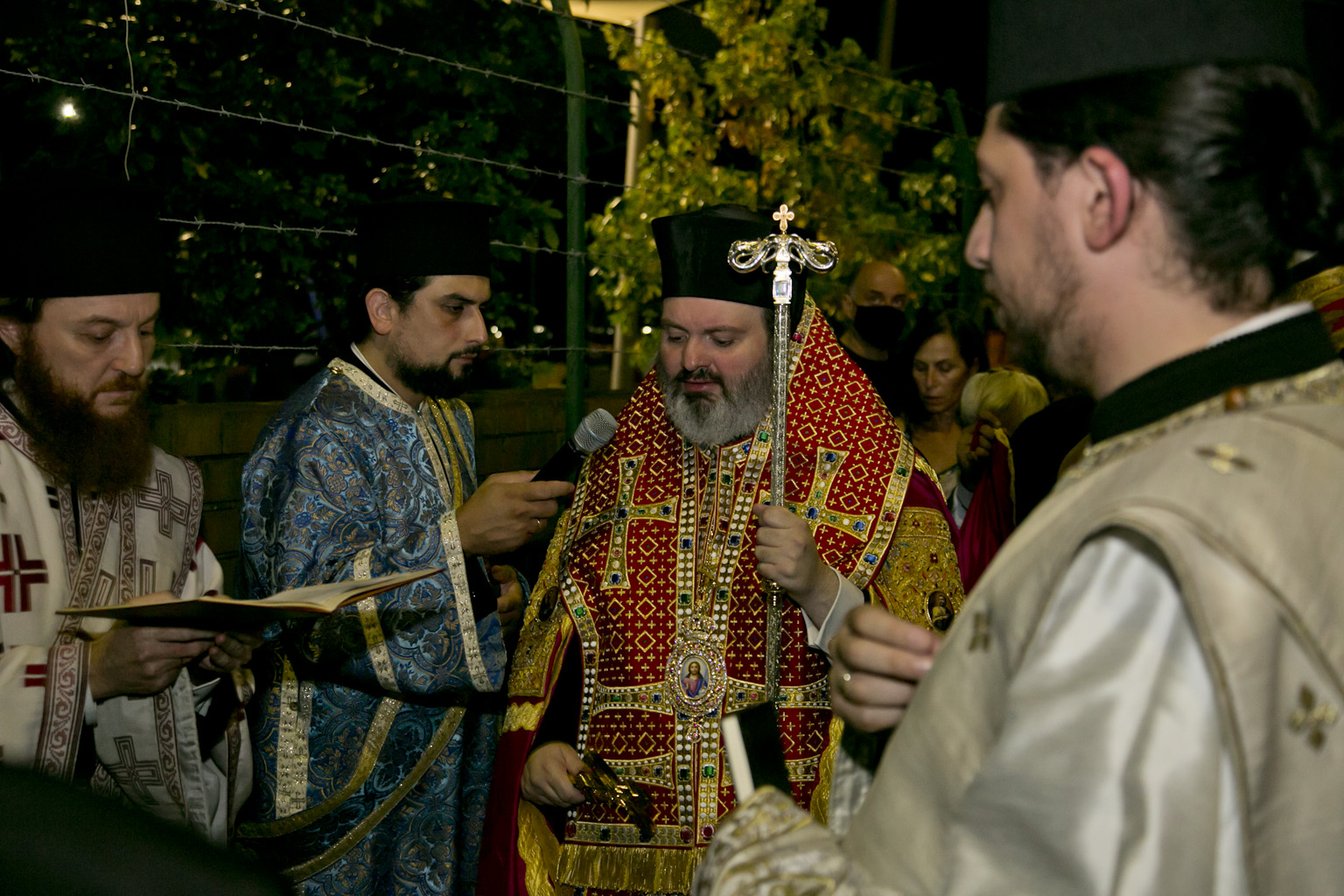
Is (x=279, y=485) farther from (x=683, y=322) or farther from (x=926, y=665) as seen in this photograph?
(x=926, y=665)

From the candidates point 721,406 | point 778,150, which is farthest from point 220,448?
Result: point 778,150

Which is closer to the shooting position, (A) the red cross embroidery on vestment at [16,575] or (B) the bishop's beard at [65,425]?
(A) the red cross embroidery on vestment at [16,575]

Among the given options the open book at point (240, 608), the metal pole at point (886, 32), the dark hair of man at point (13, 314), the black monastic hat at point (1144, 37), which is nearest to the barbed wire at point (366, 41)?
the dark hair of man at point (13, 314)

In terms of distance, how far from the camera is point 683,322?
276 centimetres

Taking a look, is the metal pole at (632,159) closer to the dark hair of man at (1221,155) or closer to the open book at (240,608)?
the open book at (240,608)

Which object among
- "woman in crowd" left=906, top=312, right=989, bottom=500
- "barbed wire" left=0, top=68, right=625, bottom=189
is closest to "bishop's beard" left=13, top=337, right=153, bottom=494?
"barbed wire" left=0, top=68, right=625, bottom=189

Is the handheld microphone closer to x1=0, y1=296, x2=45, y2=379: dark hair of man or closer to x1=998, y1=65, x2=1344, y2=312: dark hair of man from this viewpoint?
x1=0, y1=296, x2=45, y2=379: dark hair of man

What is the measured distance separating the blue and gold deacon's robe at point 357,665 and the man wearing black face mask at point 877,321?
2657 mm

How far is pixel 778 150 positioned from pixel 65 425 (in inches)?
180

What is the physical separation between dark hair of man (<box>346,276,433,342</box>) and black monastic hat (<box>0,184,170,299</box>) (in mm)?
724

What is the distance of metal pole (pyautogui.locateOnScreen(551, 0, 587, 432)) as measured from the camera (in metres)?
4.17

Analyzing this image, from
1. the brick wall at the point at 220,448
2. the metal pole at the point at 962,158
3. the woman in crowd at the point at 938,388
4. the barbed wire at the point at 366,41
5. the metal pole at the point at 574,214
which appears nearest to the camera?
the barbed wire at the point at 366,41

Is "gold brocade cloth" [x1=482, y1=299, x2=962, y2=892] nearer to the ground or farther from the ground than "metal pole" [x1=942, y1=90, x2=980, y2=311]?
nearer to the ground

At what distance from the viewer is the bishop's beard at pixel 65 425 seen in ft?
7.83
